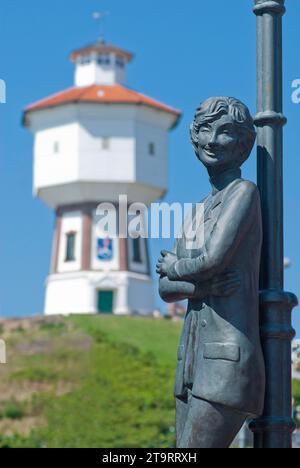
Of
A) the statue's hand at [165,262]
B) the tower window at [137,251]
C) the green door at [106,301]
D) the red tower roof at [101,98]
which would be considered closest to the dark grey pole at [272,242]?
the statue's hand at [165,262]

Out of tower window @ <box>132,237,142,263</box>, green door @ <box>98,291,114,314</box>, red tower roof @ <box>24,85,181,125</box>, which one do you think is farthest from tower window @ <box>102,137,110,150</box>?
green door @ <box>98,291,114,314</box>

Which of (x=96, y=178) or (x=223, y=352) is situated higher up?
(x=96, y=178)

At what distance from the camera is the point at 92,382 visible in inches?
2000

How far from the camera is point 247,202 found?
6520 millimetres

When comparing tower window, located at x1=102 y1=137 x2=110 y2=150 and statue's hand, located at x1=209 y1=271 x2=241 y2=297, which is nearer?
statue's hand, located at x1=209 y1=271 x2=241 y2=297

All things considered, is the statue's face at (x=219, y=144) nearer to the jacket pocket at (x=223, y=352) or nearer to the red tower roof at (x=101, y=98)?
the jacket pocket at (x=223, y=352)

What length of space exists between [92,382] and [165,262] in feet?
146

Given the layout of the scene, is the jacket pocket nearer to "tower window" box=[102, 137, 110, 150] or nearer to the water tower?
the water tower

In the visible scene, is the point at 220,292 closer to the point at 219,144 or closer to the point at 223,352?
the point at 223,352

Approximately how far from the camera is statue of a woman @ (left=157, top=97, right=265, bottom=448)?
639 cm

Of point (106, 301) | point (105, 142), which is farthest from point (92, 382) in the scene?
point (105, 142)

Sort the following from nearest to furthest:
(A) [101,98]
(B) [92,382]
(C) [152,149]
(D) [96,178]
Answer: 1. (B) [92,382]
2. (D) [96,178]
3. (A) [101,98]
4. (C) [152,149]

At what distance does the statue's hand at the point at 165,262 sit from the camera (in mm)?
6676

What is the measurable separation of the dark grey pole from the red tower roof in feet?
188
